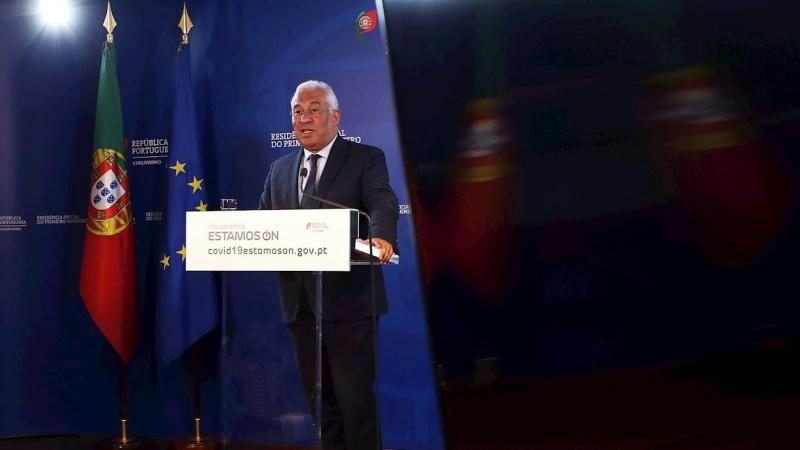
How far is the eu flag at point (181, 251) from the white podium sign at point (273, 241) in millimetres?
2585

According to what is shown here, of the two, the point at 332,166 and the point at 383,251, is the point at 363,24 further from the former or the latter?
the point at 383,251

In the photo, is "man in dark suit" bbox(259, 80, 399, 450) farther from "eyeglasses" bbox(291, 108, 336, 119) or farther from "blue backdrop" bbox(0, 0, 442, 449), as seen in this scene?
"blue backdrop" bbox(0, 0, 442, 449)

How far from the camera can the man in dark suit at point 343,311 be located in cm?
199

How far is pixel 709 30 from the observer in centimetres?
43

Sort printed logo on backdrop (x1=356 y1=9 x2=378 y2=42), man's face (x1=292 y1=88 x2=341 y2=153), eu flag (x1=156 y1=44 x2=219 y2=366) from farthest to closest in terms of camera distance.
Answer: printed logo on backdrop (x1=356 y1=9 x2=378 y2=42) → eu flag (x1=156 y1=44 x2=219 y2=366) → man's face (x1=292 y1=88 x2=341 y2=153)

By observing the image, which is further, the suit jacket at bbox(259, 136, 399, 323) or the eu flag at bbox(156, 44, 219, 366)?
the eu flag at bbox(156, 44, 219, 366)

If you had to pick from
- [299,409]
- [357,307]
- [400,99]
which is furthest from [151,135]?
[400,99]

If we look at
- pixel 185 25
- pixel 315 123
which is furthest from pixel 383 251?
pixel 185 25

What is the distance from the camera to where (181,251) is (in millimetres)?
4770

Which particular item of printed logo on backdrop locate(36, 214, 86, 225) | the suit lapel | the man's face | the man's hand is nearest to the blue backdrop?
printed logo on backdrop locate(36, 214, 86, 225)

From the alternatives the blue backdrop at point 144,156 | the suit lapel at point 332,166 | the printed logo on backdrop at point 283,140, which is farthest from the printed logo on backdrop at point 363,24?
the suit lapel at point 332,166

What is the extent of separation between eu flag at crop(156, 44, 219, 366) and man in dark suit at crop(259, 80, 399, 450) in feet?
3.92

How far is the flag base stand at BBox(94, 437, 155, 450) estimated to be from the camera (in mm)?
5012

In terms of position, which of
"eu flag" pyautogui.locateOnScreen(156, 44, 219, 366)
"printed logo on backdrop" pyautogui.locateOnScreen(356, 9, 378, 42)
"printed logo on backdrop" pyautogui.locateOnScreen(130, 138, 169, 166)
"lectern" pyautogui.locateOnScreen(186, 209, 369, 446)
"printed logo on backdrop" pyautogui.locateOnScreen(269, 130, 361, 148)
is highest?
"printed logo on backdrop" pyautogui.locateOnScreen(356, 9, 378, 42)
